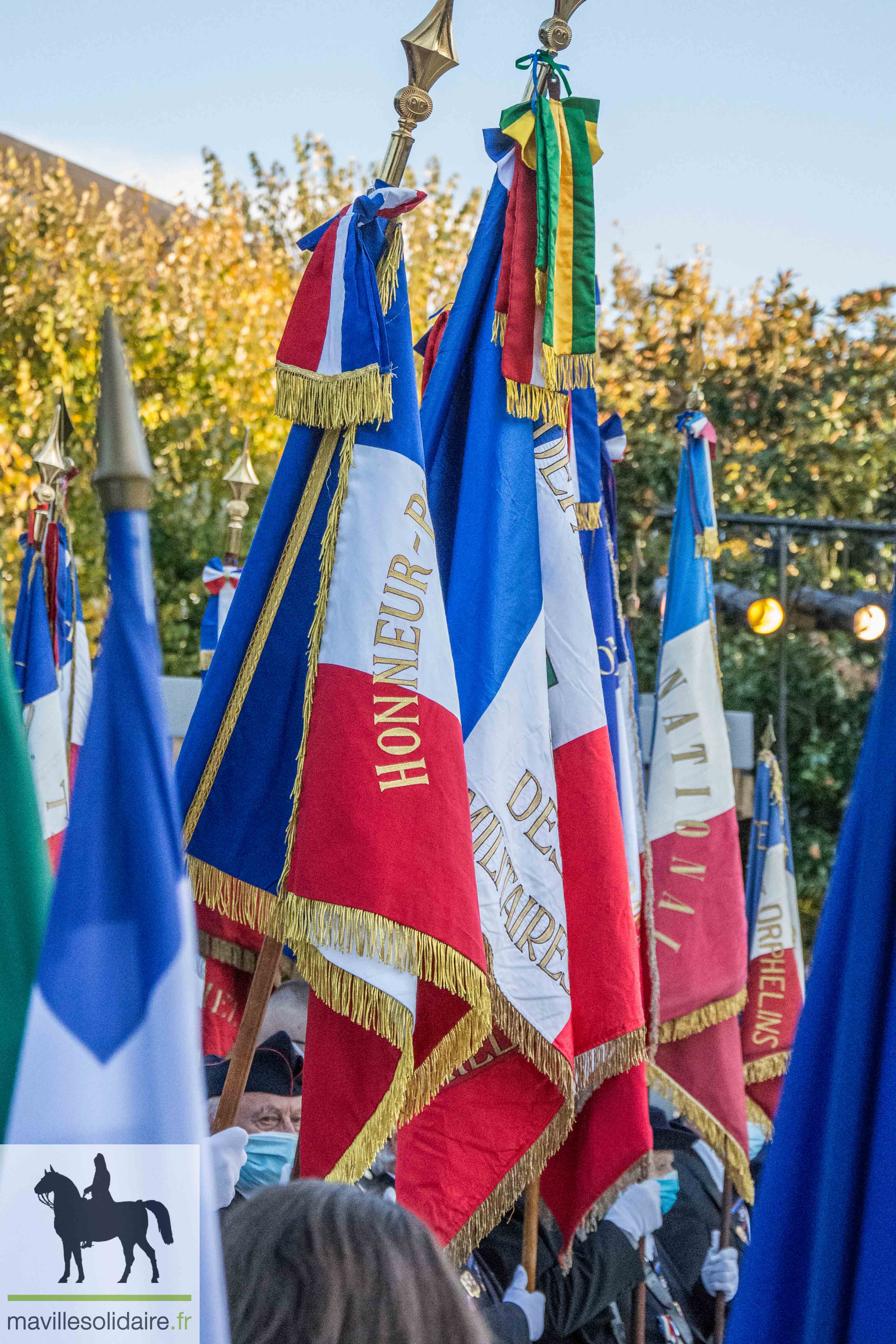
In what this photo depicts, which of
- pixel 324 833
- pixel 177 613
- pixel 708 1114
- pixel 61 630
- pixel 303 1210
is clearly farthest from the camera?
pixel 177 613

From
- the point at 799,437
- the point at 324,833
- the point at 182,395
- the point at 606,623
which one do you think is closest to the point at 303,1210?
the point at 324,833

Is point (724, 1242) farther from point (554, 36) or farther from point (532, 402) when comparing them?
point (554, 36)

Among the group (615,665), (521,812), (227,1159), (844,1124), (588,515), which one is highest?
(588,515)

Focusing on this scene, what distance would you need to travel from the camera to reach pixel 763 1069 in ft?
13.6

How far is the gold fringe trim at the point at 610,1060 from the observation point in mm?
2496

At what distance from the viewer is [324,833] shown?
6.63 feet

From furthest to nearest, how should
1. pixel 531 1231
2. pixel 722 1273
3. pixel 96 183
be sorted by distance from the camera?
pixel 96 183 → pixel 722 1273 → pixel 531 1231

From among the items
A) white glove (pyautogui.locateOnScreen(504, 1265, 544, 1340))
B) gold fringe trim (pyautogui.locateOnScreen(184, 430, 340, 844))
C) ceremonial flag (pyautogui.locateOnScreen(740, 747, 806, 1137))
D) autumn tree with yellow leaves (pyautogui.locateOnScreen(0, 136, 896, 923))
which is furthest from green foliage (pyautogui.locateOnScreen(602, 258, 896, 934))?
gold fringe trim (pyautogui.locateOnScreen(184, 430, 340, 844))

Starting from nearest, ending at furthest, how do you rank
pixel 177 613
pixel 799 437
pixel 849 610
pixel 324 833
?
pixel 324 833 → pixel 849 610 → pixel 799 437 → pixel 177 613

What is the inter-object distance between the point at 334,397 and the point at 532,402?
19.7 inches

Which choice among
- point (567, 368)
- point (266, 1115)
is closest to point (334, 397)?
point (567, 368)

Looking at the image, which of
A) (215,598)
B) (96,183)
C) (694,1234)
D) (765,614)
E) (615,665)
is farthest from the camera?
(96,183)

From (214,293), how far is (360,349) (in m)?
9.09

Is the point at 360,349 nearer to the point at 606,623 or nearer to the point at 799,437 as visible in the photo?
the point at 606,623
